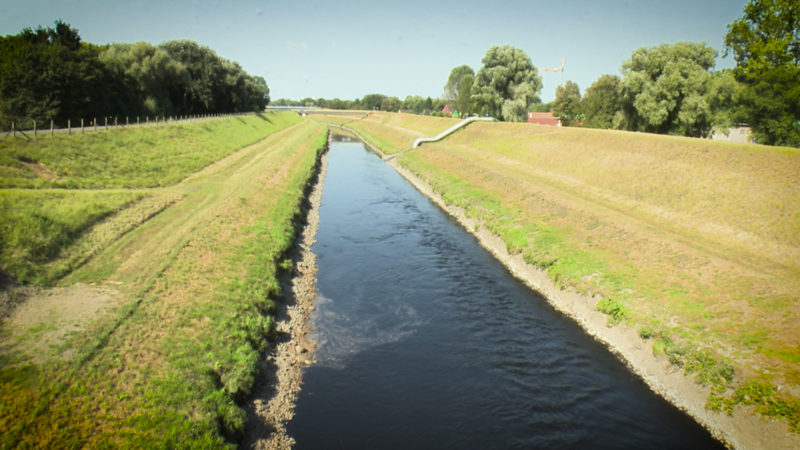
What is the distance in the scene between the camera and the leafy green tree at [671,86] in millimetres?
47906

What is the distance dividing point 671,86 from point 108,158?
60110mm

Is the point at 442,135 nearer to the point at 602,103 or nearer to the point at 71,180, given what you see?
the point at 602,103

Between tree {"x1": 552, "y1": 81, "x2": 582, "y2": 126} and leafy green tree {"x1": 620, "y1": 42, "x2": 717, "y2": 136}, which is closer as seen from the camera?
leafy green tree {"x1": 620, "y1": 42, "x2": 717, "y2": 136}

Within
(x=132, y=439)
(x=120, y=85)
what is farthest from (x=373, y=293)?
(x=120, y=85)

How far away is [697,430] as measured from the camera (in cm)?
1174

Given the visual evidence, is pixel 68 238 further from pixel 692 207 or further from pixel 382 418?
pixel 692 207

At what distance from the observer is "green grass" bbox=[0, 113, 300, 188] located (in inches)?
1017

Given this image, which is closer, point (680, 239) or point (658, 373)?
point (658, 373)

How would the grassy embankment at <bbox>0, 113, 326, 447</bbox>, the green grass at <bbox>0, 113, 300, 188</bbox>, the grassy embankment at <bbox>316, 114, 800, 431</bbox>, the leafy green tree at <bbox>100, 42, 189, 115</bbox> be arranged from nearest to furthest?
the grassy embankment at <bbox>0, 113, 326, 447</bbox> < the grassy embankment at <bbox>316, 114, 800, 431</bbox> < the green grass at <bbox>0, 113, 300, 188</bbox> < the leafy green tree at <bbox>100, 42, 189, 115</bbox>

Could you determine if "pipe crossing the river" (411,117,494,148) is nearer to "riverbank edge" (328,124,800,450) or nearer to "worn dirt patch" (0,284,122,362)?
"riverbank edge" (328,124,800,450)

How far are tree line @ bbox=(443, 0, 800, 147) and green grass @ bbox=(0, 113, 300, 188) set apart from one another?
51607mm

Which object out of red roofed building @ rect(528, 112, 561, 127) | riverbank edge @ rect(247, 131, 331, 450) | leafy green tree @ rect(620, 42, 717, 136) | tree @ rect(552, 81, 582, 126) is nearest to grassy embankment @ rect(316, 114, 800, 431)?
riverbank edge @ rect(247, 131, 331, 450)

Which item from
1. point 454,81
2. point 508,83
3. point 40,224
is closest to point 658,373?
point 40,224

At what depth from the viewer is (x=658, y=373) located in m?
13.8
